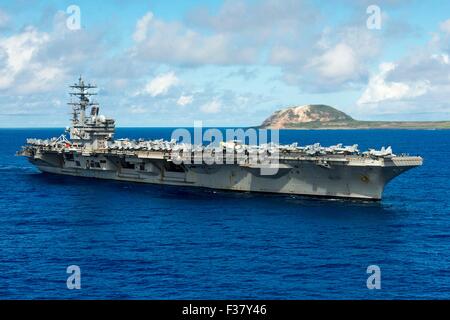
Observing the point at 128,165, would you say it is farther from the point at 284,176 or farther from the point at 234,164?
the point at 284,176

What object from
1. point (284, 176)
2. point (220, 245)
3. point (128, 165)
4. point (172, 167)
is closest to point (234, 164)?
point (284, 176)

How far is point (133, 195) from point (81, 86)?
1814 centimetres

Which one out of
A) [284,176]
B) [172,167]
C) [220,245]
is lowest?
[220,245]

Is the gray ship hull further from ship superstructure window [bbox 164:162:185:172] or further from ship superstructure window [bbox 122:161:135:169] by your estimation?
ship superstructure window [bbox 122:161:135:169]

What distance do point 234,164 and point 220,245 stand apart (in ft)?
43.8

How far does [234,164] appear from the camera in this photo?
37969mm

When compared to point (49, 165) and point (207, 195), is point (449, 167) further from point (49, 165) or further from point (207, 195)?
point (49, 165)

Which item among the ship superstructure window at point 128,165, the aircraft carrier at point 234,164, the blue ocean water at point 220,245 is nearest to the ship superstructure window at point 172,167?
the aircraft carrier at point 234,164

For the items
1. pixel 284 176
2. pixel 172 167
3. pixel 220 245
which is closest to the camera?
pixel 220 245

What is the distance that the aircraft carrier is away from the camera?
34.3m

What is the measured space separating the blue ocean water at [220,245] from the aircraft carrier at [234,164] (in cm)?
109

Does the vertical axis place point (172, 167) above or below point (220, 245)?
above

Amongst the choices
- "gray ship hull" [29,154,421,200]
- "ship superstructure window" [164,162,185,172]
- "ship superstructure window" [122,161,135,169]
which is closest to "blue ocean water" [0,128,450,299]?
"gray ship hull" [29,154,421,200]
